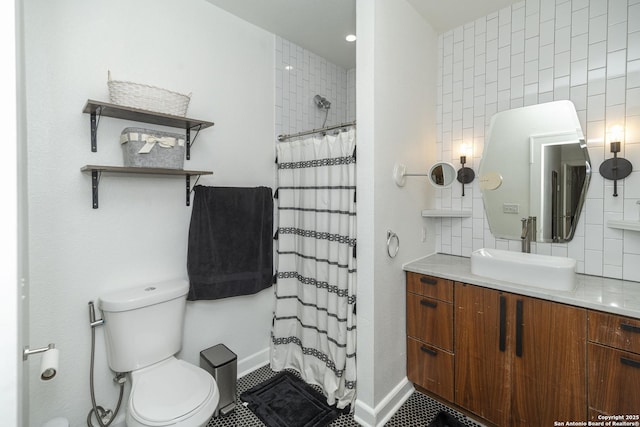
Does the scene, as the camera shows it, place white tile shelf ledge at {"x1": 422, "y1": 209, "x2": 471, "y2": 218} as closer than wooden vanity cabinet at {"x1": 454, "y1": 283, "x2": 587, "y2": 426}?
No

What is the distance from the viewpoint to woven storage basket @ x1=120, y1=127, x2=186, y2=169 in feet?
4.90

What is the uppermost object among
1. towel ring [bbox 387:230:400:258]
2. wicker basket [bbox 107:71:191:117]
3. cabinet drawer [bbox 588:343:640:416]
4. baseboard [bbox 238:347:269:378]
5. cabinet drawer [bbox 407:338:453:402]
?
wicker basket [bbox 107:71:191:117]

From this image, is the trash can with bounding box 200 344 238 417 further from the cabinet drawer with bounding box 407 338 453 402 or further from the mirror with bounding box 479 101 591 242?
the mirror with bounding box 479 101 591 242

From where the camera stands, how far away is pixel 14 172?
60cm

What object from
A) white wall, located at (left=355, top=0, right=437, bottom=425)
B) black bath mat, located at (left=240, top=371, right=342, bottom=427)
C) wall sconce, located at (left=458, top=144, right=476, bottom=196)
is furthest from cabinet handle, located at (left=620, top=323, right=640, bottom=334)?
black bath mat, located at (left=240, top=371, right=342, bottom=427)

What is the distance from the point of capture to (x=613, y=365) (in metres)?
1.30

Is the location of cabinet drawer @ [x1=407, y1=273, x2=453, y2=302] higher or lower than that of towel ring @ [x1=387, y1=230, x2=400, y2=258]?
lower

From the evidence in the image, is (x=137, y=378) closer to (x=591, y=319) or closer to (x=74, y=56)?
(x=74, y=56)

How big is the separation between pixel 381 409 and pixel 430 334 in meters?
0.54

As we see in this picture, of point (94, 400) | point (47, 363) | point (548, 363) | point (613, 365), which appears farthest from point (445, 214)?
point (94, 400)

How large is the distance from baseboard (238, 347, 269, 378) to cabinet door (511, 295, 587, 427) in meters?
Result: 1.67

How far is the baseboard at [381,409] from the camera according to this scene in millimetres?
1738

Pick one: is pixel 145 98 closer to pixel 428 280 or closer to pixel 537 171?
pixel 428 280

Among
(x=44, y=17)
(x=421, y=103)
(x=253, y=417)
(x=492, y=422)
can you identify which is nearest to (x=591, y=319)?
(x=492, y=422)
